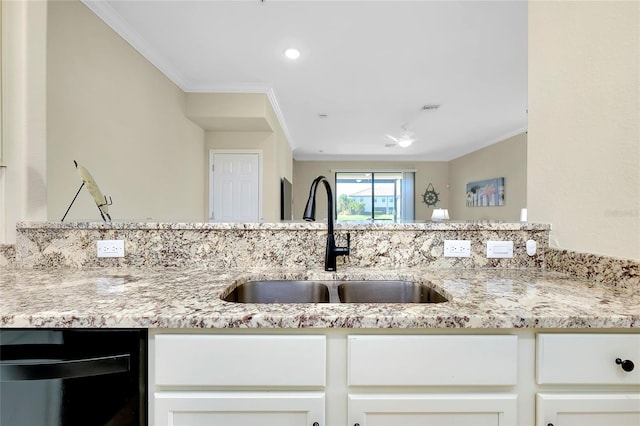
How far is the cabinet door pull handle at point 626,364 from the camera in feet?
2.29

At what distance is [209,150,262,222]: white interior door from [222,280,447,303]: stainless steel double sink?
3200mm

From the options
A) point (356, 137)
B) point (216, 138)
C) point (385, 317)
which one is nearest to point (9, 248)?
point (385, 317)

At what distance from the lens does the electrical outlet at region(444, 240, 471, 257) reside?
1.29 metres

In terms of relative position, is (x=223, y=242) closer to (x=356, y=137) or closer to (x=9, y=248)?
(x=9, y=248)

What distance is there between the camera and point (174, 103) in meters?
3.43

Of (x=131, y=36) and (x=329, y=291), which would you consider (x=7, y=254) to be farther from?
(x=131, y=36)

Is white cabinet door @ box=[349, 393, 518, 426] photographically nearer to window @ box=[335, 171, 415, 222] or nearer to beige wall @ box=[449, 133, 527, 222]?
beige wall @ box=[449, 133, 527, 222]

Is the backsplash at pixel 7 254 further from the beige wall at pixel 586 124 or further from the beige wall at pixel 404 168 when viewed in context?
the beige wall at pixel 404 168

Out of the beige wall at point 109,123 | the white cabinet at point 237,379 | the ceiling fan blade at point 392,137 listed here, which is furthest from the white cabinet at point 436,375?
the ceiling fan blade at point 392,137

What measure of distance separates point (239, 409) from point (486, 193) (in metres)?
6.53

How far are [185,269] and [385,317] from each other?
2.97 feet

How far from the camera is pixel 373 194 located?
816cm

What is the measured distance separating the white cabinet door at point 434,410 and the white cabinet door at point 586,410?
2.9 inches

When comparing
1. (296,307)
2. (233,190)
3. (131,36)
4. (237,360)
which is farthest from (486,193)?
(237,360)
